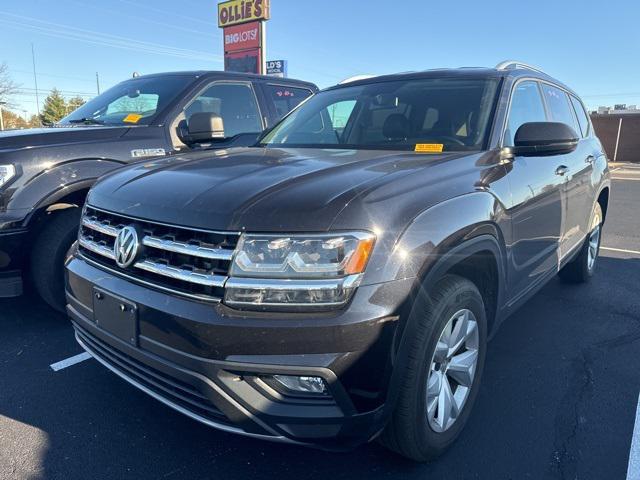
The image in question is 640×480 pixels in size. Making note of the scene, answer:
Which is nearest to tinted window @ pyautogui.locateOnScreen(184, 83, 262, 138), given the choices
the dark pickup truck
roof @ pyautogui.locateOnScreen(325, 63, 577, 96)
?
the dark pickup truck

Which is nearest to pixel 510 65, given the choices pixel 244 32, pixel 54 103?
pixel 244 32

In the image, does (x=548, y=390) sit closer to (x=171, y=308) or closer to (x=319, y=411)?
(x=319, y=411)

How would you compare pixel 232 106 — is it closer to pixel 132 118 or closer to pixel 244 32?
pixel 132 118

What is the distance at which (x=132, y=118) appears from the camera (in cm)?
438

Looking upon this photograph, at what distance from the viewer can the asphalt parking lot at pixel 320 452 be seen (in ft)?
7.57

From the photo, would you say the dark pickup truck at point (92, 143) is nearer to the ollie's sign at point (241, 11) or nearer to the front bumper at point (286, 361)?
the front bumper at point (286, 361)

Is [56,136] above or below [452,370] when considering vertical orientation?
above

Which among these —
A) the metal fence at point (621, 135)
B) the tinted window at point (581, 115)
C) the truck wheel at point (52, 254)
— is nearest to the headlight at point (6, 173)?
the truck wheel at point (52, 254)

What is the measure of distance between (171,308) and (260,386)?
1.47ft

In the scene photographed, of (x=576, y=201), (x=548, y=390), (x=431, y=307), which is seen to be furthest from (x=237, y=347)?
(x=576, y=201)

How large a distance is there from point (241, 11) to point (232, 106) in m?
16.8

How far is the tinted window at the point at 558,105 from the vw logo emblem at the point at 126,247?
3.09 m

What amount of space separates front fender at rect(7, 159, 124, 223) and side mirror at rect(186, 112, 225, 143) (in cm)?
76

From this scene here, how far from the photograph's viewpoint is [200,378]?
6.17 feet
